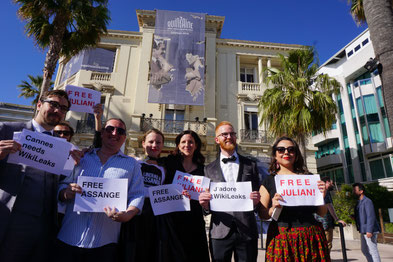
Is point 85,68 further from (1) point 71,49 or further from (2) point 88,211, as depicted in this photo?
(2) point 88,211

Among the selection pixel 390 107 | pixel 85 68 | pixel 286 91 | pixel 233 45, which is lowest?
pixel 390 107

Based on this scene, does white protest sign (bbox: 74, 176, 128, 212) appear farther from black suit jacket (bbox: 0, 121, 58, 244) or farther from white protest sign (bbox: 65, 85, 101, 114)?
white protest sign (bbox: 65, 85, 101, 114)

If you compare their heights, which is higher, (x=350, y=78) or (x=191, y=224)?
(x=350, y=78)

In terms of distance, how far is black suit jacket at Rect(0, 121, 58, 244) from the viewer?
1.76 meters

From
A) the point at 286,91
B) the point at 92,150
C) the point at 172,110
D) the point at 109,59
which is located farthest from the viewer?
the point at 109,59

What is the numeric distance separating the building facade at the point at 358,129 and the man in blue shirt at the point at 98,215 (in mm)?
21650

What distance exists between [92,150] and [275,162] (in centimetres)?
199

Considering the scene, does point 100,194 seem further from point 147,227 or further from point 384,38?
point 384,38

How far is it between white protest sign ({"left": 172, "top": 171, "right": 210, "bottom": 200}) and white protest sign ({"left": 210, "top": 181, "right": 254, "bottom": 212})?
0.11 meters

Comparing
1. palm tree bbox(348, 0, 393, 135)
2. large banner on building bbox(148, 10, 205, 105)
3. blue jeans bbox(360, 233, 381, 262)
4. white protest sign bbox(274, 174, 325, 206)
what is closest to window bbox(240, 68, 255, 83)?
large banner on building bbox(148, 10, 205, 105)

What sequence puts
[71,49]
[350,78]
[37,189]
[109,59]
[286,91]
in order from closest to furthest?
[37,189] → [71,49] → [286,91] → [109,59] → [350,78]

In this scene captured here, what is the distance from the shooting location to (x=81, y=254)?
1.76 metres

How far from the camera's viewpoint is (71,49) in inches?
343

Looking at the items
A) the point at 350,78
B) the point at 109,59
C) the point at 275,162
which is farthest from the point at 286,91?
the point at 350,78
